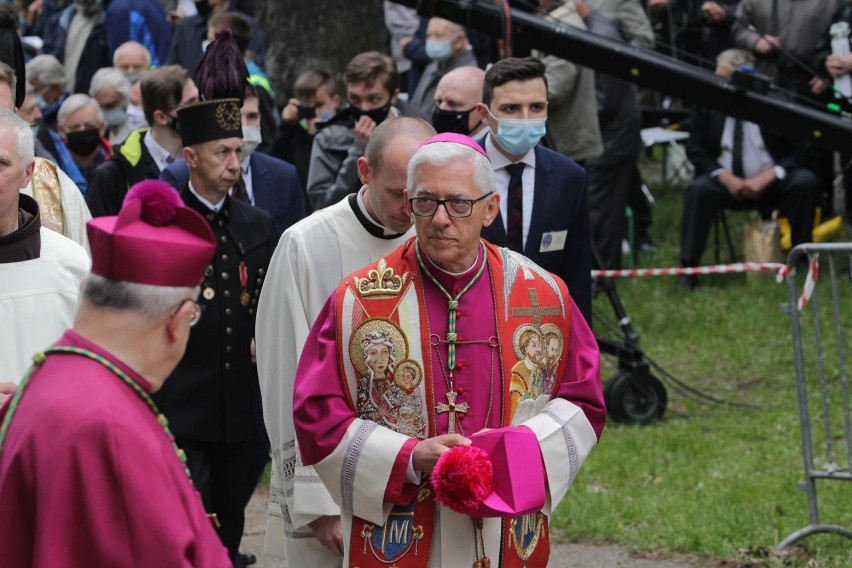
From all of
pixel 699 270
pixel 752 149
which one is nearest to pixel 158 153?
pixel 699 270

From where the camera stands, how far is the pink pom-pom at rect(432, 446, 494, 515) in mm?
4125

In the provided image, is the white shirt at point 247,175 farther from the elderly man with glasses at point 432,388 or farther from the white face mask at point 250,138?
the elderly man with glasses at point 432,388

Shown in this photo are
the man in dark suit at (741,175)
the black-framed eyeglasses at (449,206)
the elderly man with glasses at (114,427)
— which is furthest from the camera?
the man in dark suit at (741,175)

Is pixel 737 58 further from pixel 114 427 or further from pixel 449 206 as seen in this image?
pixel 114 427

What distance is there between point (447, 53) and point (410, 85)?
114 centimetres

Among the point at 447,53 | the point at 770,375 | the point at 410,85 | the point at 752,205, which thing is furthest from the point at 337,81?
the point at 770,375

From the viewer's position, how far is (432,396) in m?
4.44

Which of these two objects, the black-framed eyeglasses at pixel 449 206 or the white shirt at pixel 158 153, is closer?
the black-framed eyeglasses at pixel 449 206

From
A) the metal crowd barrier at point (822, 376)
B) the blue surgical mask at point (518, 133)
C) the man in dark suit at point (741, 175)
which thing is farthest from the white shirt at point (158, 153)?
the man in dark suit at point (741, 175)

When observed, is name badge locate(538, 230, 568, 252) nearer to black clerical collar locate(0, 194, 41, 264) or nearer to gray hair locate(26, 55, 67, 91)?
black clerical collar locate(0, 194, 41, 264)

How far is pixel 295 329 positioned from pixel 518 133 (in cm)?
143

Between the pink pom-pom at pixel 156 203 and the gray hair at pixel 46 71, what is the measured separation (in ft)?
28.3

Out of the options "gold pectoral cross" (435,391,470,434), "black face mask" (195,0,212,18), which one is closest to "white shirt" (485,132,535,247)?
"gold pectoral cross" (435,391,470,434)

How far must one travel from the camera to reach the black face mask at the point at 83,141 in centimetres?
948
